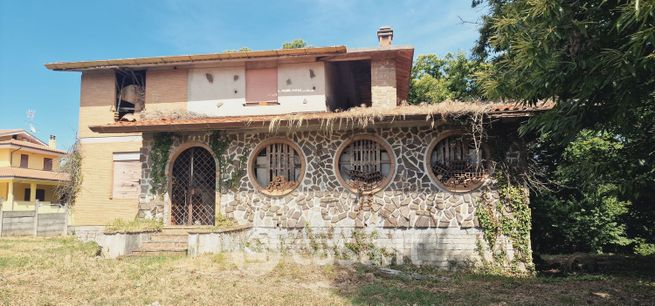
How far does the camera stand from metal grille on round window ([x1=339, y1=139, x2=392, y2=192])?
10.9 meters

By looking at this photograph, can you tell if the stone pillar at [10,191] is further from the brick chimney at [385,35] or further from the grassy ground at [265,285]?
the brick chimney at [385,35]

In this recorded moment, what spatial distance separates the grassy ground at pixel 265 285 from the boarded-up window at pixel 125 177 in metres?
5.55

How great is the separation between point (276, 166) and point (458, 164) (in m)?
4.47

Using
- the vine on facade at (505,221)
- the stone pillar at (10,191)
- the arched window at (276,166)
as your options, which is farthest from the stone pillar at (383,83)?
the stone pillar at (10,191)

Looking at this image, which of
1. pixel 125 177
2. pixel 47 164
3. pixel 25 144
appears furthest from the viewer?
pixel 47 164

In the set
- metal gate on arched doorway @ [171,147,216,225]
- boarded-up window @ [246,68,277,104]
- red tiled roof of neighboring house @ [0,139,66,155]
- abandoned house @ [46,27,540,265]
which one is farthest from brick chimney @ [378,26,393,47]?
red tiled roof of neighboring house @ [0,139,66,155]

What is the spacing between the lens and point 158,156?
39.4 feet

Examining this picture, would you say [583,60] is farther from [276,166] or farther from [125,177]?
[125,177]

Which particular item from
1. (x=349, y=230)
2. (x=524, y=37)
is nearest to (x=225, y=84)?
(x=349, y=230)

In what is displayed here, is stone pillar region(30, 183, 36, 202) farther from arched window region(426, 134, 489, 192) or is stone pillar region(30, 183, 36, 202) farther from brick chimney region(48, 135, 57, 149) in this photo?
arched window region(426, 134, 489, 192)

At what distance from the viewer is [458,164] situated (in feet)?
34.7

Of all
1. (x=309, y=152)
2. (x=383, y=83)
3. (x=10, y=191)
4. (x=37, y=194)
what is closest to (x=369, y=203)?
(x=309, y=152)

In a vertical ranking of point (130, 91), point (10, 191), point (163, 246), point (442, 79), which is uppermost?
point (442, 79)

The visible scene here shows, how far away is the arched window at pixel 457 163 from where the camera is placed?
1036cm
